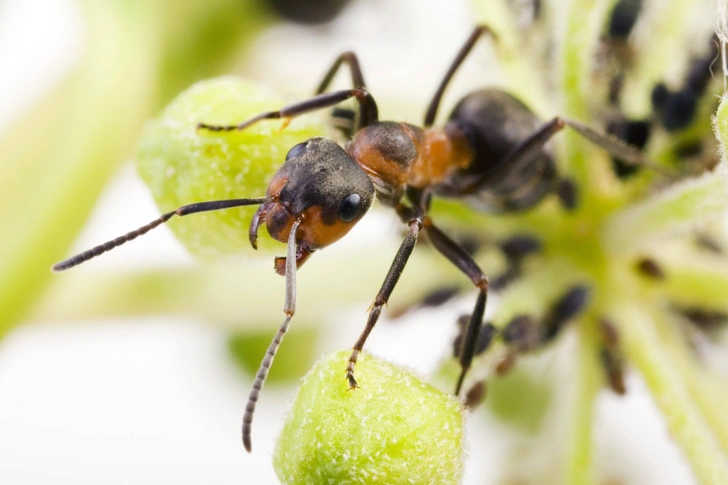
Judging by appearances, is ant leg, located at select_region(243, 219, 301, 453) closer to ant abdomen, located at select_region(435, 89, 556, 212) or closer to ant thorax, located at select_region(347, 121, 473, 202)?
ant thorax, located at select_region(347, 121, 473, 202)

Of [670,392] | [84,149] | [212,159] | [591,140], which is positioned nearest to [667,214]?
[591,140]

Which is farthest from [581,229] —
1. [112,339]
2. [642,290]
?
[112,339]

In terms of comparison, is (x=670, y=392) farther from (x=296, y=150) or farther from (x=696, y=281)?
(x=296, y=150)

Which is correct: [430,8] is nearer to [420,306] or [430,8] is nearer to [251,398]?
[420,306]

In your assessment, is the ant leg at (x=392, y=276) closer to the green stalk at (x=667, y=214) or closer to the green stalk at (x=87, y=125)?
the green stalk at (x=667, y=214)

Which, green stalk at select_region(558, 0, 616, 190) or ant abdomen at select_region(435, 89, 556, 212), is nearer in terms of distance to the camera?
green stalk at select_region(558, 0, 616, 190)

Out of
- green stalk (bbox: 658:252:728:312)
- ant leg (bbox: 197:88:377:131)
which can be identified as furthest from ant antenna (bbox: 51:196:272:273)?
green stalk (bbox: 658:252:728:312)

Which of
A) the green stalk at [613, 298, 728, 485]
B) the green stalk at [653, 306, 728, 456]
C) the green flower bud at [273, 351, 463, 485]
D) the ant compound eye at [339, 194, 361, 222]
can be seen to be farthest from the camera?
the green stalk at [653, 306, 728, 456]
